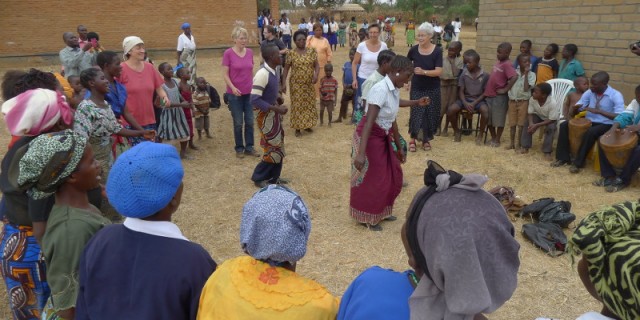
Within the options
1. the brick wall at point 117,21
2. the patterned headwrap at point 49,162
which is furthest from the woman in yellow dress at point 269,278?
the brick wall at point 117,21

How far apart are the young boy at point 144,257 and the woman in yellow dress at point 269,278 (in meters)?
0.14

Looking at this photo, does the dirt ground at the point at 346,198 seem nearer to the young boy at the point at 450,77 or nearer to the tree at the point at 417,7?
the young boy at the point at 450,77

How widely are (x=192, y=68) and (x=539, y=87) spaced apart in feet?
24.8

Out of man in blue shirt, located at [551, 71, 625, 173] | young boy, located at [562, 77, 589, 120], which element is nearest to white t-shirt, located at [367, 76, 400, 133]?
man in blue shirt, located at [551, 71, 625, 173]

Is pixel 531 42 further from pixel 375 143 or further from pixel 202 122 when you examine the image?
pixel 202 122

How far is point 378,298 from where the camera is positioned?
4.72ft

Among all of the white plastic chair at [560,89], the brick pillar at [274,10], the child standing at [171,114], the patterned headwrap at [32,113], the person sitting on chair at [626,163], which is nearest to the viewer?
the patterned headwrap at [32,113]

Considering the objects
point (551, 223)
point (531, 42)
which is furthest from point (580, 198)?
point (531, 42)

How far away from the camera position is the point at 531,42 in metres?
7.89

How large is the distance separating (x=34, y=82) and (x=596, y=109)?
6.24 metres

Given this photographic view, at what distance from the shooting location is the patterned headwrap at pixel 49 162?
1906 mm

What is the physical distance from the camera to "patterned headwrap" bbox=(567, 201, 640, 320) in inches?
49.4

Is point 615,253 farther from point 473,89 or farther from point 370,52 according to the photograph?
point 473,89

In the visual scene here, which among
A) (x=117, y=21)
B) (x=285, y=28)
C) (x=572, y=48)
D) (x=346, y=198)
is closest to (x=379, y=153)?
(x=346, y=198)
